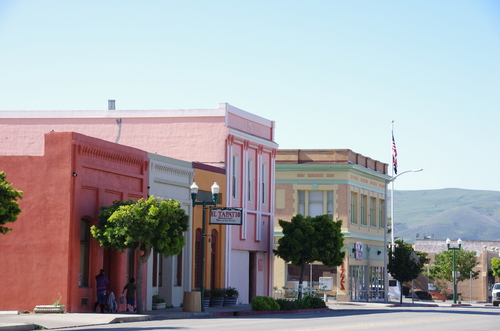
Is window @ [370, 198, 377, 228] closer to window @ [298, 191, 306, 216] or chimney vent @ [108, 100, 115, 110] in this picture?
window @ [298, 191, 306, 216]

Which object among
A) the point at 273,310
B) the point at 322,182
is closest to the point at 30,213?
the point at 273,310

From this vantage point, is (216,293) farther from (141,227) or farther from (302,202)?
(302,202)

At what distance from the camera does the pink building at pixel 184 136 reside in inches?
1654

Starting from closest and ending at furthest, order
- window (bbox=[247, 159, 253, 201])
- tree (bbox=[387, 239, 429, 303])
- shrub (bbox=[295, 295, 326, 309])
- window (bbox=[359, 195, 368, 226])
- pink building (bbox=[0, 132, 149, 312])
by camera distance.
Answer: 1. pink building (bbox=[0, 132, 149, 312])
2. shrub (bbox=[295, 295, 326, 309])
3. window (bbox=[247, 159, 253, 201])
4. tree (bbox=[387, 239, 429, 303])
5. window (bbox=[359, 195, 368, 226])

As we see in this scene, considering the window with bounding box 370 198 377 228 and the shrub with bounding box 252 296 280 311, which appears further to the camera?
the window with bounding box 370 198 377 228

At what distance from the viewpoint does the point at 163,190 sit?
36.2m

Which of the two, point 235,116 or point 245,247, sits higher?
point 235,116

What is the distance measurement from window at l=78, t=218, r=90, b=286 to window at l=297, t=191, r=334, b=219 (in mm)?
28588

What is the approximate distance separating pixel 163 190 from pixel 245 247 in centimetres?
959

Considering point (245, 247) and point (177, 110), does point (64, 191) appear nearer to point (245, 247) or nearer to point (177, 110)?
point (177, 110)

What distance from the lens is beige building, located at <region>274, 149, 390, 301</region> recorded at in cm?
5719

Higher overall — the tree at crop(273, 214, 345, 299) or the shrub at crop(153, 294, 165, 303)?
the tree at crop(273, 214, 345, 299)

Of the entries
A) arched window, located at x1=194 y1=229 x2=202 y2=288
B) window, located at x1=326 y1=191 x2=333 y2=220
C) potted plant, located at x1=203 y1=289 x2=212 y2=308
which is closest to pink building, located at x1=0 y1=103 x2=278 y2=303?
arched window, located at x1=194 y1=229 x2=202 y2=288

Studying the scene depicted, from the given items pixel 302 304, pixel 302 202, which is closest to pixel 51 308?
pixel 302 304
